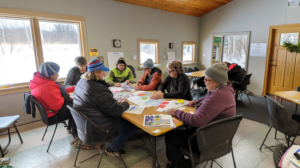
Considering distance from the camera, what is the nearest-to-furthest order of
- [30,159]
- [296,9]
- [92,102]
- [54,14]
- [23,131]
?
1. [92,102]
2. [30,159]
3. [23,131]
4. [54,14]
5. [296,9]

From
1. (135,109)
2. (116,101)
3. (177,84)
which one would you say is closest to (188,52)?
(177,84)

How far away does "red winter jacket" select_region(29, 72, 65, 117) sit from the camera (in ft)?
7.38

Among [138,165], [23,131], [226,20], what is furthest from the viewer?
[226,20]

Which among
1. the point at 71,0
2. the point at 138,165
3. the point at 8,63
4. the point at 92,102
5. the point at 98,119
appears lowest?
the point at 138,165

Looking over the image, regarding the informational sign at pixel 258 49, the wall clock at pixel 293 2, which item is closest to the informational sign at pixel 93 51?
the informational sign at pixel 258 49

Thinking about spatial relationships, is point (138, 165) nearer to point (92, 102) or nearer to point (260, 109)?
point (92, 102)

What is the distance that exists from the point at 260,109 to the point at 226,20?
3417mm

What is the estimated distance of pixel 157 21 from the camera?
18.4 ft

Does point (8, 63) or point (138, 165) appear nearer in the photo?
point (138, 165)

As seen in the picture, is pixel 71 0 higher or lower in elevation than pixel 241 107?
higher

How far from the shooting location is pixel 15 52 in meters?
3.34

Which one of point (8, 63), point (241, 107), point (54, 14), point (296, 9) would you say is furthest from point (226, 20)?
point (8, 63)

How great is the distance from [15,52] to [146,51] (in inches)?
137

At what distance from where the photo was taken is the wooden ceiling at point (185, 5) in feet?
16.7
